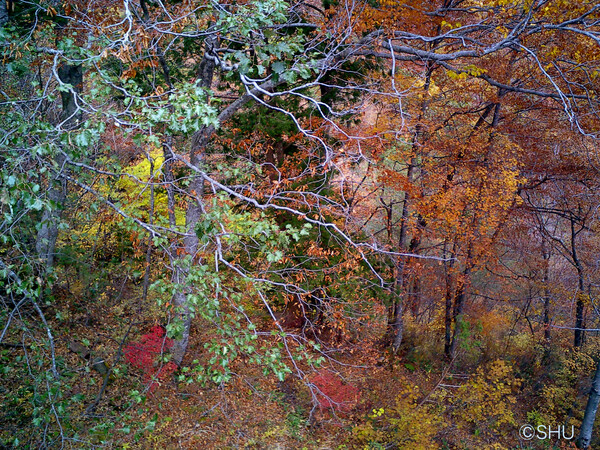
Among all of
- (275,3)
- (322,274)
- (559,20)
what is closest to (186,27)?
(275,3)

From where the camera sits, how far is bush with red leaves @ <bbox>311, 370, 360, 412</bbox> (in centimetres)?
833

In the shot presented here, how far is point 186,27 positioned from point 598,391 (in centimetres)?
1175

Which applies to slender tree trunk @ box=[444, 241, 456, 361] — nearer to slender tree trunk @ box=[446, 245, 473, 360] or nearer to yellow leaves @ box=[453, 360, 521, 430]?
slender tree trunk @ box=[446, 245, 473, 360]

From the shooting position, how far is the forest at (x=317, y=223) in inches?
202

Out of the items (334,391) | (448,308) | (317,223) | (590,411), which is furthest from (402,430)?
(317,223)

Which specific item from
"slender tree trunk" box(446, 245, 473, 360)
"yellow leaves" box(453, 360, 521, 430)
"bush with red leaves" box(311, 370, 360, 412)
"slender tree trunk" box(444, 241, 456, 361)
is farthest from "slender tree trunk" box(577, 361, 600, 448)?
"bush with red leaves" box(311, 370, 360, 412)

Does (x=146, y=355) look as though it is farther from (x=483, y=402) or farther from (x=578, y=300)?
(x=578, y=300)

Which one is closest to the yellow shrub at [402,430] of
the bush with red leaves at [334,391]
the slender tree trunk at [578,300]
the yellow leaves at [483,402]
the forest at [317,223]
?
the forest at [317,223]

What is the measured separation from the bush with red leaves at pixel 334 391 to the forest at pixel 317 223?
42 millimetres

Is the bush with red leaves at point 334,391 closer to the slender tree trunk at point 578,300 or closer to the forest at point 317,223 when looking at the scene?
the forest at point 317,223

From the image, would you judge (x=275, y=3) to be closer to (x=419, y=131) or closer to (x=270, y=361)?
(x=270, y=361)

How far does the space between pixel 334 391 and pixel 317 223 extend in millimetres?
5239

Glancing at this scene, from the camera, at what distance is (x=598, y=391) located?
9758 mm

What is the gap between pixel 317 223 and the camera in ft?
15.4
